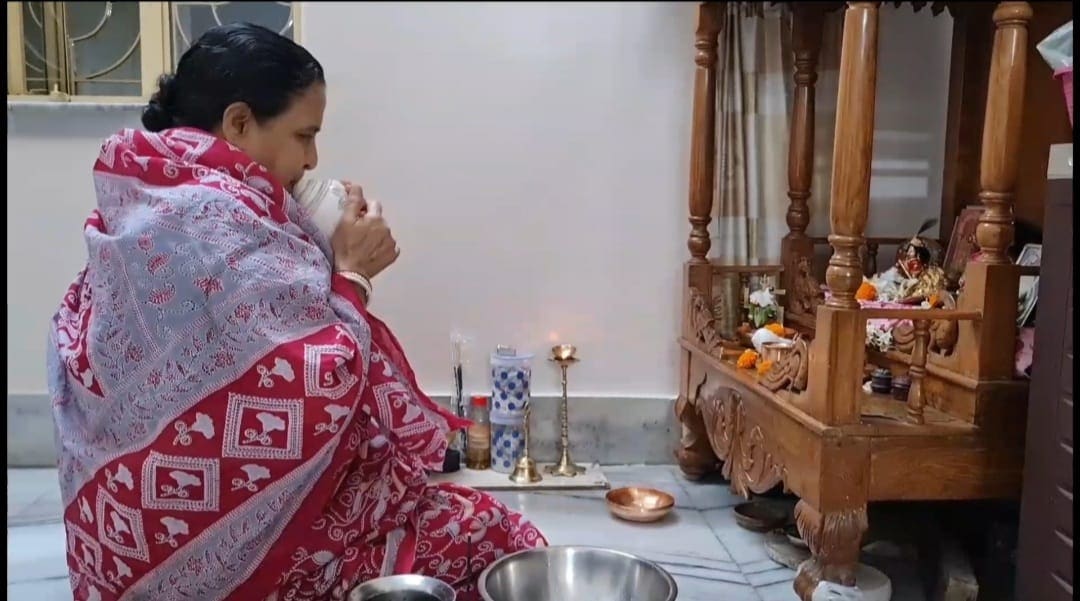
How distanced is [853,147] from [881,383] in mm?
482

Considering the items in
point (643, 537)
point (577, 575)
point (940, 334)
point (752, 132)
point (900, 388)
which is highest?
point (752, 132)

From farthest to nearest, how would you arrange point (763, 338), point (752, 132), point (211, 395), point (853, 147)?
point (752, 132) < point (763, 338) < point (853, 147) < point (211, 395)

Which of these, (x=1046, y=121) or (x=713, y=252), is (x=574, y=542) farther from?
(x=1046, y=121)

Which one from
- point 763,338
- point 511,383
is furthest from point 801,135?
point 511,383

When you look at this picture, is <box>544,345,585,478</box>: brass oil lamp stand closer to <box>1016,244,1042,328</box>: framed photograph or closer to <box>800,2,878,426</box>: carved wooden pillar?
<box>800,2,878,426</box>: carved wooden pillar

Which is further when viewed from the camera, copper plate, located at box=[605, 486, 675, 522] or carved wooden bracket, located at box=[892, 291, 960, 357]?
copper plate, located at box=[605, 486, 675, 522]

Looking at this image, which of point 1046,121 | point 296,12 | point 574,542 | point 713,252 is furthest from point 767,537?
point 296,12

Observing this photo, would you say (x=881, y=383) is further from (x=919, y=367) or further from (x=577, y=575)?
(x=577, y=575)

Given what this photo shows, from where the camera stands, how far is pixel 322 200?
50.0 inches

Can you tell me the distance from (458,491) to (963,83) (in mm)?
1555

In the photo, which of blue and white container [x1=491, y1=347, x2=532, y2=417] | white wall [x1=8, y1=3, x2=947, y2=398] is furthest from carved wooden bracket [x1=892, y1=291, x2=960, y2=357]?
blue and white container [x1=491, y1=347, x2=532, y2=417]

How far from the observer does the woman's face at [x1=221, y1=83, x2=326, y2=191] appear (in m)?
1.17

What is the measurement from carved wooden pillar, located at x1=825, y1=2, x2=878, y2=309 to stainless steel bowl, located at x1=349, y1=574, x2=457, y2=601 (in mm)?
704

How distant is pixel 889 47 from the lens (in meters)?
2.06
